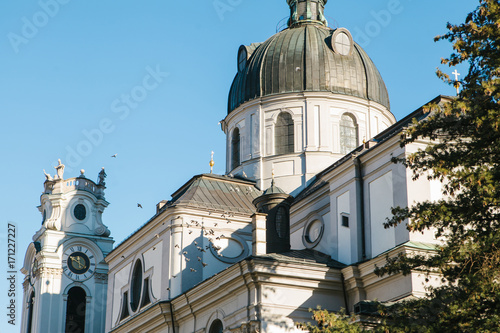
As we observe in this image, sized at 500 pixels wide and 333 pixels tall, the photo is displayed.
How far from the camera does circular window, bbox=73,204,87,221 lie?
4506cm

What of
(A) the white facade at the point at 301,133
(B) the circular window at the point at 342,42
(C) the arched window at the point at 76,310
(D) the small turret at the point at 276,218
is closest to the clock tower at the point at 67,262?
(C) the arched window at the point at 76,310

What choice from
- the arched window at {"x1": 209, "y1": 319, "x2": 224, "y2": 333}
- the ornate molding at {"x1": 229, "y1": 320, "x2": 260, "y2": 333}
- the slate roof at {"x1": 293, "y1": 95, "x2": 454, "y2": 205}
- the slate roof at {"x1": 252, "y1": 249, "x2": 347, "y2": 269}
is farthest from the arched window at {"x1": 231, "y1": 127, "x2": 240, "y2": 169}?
the ornate molding at {"x1": 229, "y1": 320, "x2": 260, "y2": 333}

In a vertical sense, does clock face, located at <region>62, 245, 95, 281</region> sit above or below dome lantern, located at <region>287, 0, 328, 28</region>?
below

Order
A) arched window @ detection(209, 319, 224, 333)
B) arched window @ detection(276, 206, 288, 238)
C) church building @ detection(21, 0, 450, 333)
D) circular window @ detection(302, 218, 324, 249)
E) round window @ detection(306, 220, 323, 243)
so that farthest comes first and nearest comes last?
1. round window @ detection(306, 220, 323, 243)
2. circular window @ detection(302, 218, 324, 249)
3. arched window @ detection(276, 206, 288, 238)
4. arched window @ detection(209, 319, 224, 333)
5. church building @ detection(21, 0, 450, 333)

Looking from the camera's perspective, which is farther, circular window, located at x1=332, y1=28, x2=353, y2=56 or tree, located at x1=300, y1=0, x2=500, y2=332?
circular window, located at x1=332, y1=28, x2=353, y2=56

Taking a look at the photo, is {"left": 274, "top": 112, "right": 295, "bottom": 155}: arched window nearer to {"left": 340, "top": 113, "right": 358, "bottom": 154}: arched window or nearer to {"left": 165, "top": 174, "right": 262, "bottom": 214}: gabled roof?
{"left": 165, "top": 174, "right": 262, "bottom": 214}: gabled roof

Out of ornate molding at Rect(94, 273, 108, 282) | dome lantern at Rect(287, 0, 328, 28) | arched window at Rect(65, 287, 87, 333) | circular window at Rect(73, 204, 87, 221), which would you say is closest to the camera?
dome lantern at Rect(287, 0, 328, 28)

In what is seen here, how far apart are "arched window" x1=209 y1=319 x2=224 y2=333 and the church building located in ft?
0.11

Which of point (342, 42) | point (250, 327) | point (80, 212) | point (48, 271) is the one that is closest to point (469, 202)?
point (250, 327)

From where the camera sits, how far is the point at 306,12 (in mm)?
37531

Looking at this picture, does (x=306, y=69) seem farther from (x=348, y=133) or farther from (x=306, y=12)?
(x=306, y=12)

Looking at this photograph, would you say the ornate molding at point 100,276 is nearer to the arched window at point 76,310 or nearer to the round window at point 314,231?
the arched window at point 76,310

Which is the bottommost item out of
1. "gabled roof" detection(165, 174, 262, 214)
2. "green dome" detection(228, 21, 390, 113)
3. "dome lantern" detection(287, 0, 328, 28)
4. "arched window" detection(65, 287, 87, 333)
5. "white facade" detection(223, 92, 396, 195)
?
"arched window" detection(65, 287, 87, 333)

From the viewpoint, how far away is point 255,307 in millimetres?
23516
